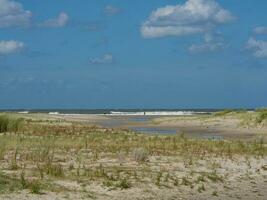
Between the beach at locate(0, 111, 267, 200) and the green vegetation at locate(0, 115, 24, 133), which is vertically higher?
the green vegetation at locate(0, 115, 24, 133)

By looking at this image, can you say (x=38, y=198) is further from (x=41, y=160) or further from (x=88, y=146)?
(x=88, y=146)

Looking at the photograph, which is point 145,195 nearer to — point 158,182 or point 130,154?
point 158,182

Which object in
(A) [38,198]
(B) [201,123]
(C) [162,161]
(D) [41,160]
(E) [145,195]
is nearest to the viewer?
(A) [38,198]

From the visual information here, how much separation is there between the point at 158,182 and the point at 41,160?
5.11 meters

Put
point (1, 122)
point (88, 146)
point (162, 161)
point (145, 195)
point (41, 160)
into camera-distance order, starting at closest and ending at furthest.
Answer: point (145, 195)
point (41, 160)
point (162, 161)
point (88, 146)
point (1, 122)

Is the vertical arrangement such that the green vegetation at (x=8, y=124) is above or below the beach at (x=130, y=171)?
above

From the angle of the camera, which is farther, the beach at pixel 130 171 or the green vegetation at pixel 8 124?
the green vegetation at pixel 8 124

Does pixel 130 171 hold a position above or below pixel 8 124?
below

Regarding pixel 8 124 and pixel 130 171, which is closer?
pixel 130 171

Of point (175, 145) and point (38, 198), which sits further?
point (175, 145)

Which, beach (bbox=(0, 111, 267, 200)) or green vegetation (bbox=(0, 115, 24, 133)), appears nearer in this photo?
beach (bbox=(0, 111, 267, 200))

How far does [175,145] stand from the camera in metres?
29.6

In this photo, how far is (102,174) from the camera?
1864 centimetres

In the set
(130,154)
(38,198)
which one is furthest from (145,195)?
(130,154)
